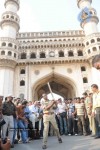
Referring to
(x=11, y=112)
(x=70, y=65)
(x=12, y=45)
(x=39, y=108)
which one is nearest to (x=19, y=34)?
(x=12, y=45)

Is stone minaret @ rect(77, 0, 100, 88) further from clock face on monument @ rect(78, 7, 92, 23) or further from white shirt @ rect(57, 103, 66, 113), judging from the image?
white shirt @ rect(57, 103, 66, 113)

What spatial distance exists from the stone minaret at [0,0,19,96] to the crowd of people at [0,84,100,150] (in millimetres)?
13789

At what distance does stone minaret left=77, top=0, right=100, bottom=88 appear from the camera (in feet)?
82.2

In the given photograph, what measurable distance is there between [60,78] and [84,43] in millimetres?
5797

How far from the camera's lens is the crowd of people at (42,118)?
6571 millimetres

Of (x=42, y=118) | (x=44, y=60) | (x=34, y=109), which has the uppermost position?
(x=44, y=60)

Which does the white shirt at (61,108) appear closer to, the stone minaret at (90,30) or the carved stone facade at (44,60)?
the carved stone facade at (44,60)

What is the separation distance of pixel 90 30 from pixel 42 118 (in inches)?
803

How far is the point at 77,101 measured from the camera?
9.39 m

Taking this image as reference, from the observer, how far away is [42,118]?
998 cm

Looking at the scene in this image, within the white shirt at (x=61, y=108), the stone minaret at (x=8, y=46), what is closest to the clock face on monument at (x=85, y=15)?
the stone minaret at (x=8, y=46)

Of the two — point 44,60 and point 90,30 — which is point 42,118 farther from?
point 90,30

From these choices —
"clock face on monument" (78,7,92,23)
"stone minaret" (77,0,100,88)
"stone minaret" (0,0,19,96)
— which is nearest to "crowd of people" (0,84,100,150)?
"stone minaret" (0,0,19,96)

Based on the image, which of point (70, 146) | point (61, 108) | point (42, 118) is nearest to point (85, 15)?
point (61, 108)
